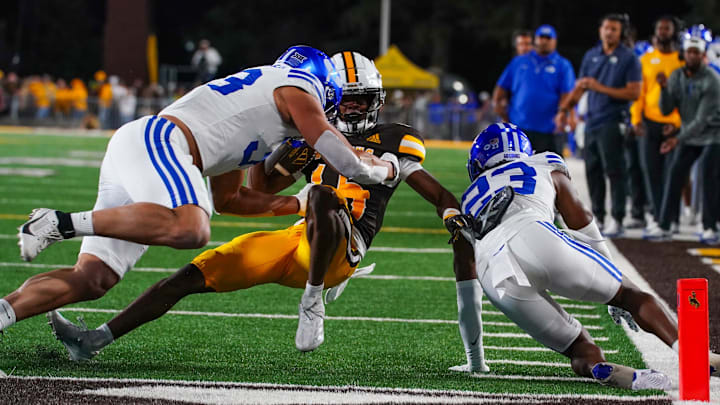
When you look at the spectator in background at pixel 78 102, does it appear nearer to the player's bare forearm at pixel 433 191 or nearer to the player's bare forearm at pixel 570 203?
the player's bare forearm at pixel 433 191

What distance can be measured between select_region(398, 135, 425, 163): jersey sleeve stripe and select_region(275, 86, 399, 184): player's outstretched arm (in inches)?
21.3

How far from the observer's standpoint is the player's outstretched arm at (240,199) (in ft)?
15.6

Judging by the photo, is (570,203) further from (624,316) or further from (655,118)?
(655,118)

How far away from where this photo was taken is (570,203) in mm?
4469

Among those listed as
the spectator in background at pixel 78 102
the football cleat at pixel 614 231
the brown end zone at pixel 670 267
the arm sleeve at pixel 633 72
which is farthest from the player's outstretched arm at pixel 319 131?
the spectator in background at pixel 78 102

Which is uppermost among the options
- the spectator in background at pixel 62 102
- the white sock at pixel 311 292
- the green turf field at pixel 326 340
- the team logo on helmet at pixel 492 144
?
the team logo on helmet at pixel 492 144

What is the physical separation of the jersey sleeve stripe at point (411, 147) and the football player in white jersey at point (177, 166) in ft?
1.08

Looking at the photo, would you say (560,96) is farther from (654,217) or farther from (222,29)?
(222,29)

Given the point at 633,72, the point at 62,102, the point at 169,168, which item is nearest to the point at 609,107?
the point at 633,72

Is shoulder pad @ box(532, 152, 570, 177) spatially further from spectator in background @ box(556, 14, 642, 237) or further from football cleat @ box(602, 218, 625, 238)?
football cleat @ box(602, 218, 625, 238)

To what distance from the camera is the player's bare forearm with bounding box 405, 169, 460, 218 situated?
15.0ft

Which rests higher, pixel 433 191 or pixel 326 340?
pixel 433 191

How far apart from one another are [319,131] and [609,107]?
5.70m

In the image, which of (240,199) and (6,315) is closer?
(6,315)
